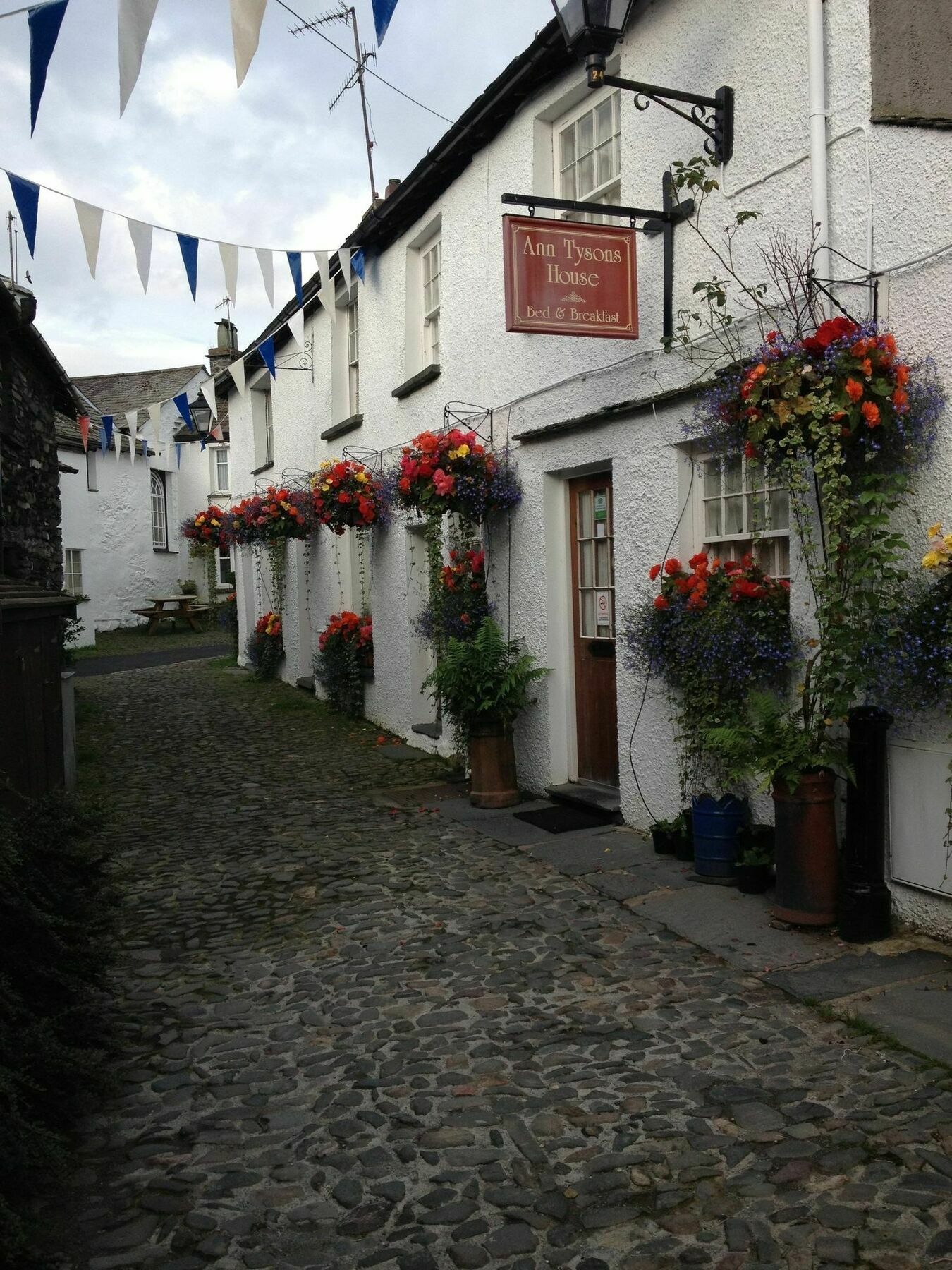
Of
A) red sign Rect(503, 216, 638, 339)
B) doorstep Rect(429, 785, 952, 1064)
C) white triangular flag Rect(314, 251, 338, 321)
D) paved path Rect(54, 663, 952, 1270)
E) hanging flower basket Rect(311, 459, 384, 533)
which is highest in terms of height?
white triangular flag Rect(314, 251, 338, 321)

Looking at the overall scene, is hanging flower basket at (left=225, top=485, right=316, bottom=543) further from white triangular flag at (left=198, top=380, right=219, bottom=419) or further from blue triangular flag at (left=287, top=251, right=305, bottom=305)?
blue triangular flag at (left=287, top=251, right=305, bottom=305)

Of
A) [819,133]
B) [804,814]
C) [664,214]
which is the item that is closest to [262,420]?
[664,214]

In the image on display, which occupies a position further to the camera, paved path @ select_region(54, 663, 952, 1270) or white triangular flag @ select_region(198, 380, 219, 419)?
white triangular flag @ select_region(198, 380, 219, 419)

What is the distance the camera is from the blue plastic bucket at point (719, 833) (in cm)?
575

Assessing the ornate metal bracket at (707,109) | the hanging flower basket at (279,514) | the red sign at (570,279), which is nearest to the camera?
the ornate metal bracket at (707,109)

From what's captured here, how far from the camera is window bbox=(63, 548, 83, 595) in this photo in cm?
2637

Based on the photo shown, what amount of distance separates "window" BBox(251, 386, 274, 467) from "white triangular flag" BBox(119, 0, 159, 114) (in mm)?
12817

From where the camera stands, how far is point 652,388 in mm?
6539

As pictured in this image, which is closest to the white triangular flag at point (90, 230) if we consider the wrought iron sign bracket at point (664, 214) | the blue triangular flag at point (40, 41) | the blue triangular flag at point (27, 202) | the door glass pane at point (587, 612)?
the blue triangular flag at point (27, 202)

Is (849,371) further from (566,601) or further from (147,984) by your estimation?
(147,984)

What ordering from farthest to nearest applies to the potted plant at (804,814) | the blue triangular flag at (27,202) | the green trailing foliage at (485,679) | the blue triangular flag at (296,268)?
the blue triangular flag at (296,268) → the green trailing foliage at (485,679) → the blue triangular flag at (27,202) → the potted plant at (804,814)

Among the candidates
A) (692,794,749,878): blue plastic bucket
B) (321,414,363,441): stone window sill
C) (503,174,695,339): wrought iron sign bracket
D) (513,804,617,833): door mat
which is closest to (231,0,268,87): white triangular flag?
(503,174,695,339): wrought iron sign bracket

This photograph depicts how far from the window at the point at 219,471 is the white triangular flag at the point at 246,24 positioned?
2836 cm

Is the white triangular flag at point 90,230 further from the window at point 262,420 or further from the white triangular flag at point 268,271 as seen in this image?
the window at point 262,420
